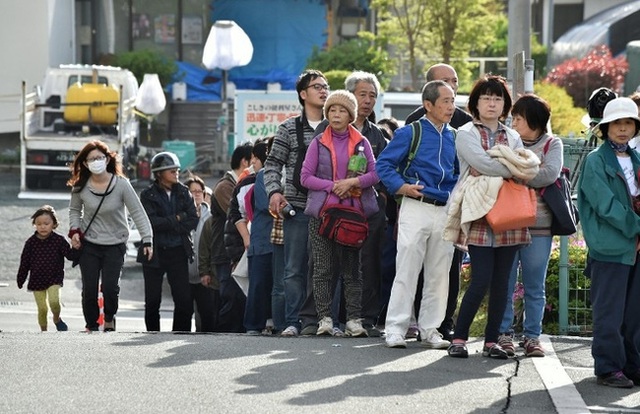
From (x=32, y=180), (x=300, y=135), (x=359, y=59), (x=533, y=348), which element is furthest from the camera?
(x=359, y=59)

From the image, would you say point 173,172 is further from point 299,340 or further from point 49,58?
point 49,58

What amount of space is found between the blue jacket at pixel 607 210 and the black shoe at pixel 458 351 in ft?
3.89

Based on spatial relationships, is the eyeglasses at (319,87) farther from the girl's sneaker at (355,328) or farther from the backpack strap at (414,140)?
the girl's sneaker at (355,328)

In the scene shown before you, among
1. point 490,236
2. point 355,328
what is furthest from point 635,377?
point 355,328

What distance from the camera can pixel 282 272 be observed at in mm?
12273

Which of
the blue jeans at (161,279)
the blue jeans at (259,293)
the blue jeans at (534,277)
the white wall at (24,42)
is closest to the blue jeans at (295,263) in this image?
the blue jeans at (259,293)

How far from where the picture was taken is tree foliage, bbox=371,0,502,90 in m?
36.8

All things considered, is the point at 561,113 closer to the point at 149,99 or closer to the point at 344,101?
the point at 149,99

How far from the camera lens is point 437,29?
121 feet

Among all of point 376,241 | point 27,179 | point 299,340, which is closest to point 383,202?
point 376,241

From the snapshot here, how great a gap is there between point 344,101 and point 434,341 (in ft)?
6.10

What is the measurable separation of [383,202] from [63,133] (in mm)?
20651

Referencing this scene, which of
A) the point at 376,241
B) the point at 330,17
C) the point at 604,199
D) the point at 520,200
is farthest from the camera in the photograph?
the point at 330,17

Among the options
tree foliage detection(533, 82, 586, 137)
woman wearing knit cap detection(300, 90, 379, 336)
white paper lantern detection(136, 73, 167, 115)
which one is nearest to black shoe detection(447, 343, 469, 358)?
woman wearing knit cap detection(300, 90, 379, 336)
